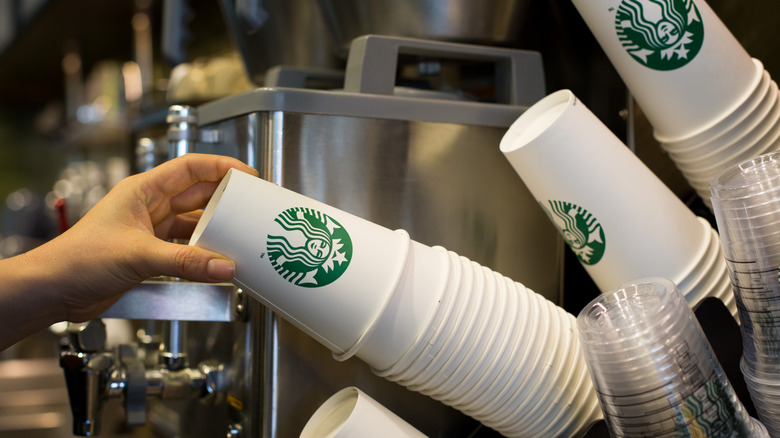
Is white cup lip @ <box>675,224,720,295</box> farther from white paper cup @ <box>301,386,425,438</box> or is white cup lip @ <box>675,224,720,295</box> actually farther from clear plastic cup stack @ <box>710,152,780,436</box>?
white paper cup @ <box>301,386,425,438</box>

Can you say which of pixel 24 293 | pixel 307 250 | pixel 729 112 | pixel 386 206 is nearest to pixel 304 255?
pixel 307 250

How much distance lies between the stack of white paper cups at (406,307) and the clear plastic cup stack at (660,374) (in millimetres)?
129

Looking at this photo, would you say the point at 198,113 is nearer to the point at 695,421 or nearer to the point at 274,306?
the point at 274,306

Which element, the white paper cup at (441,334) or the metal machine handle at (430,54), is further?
the metal machine handle at (430,54)

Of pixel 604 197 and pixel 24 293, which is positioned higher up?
pixel 604 197

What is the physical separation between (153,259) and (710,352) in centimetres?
49

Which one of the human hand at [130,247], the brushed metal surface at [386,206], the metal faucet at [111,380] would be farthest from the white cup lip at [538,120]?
the metal faucet at [111,380]

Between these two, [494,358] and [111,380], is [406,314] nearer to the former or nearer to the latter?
[494,358]

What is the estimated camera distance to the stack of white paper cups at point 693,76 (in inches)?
29.9

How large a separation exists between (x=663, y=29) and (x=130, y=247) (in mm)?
568

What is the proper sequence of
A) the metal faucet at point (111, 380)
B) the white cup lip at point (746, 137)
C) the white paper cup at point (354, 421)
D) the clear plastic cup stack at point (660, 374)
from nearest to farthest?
the clear plastic cup stack at point (660, 374) → the white paper cup at point (354, 421) → the white cup lip at point (746, 137) → the metal faucet at point (111, 380)

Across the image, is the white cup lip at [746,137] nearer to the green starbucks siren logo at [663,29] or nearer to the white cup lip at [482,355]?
the green starbucks siren logo at [663,29]

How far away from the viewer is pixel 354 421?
678 mm

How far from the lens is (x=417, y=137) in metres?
0.90
